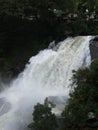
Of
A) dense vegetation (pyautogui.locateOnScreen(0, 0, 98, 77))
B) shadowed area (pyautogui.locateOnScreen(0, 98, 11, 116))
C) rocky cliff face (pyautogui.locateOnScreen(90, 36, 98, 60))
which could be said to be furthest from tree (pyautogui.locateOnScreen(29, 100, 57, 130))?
dense vegetation (pyautogui.locateOnScreen(0, 0, 98, 77))

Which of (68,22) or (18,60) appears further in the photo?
(68,22)

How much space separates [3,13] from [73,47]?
5.59 metres

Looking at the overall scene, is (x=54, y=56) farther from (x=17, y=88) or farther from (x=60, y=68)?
(x=17, y=88)

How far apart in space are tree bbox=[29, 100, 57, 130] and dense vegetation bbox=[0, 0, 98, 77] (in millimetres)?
8858

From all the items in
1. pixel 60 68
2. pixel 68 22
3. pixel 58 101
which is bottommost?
pixel 58 101

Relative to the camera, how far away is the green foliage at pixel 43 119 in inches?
698

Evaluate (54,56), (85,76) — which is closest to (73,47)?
(54,56)

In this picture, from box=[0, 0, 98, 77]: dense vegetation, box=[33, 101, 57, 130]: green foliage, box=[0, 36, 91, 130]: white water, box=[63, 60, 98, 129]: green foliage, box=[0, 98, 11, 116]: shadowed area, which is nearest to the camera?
box=[63, 60, 98, 129]: green foliage

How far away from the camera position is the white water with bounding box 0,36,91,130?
2259cm

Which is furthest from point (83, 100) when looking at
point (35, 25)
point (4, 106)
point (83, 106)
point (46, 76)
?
point (35, 25)

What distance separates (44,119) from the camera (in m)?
17.7

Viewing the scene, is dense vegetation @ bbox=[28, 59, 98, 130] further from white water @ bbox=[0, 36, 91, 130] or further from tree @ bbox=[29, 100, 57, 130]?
white water @ bbox=[0, 36, 91, 130]

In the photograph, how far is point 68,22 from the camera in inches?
1153

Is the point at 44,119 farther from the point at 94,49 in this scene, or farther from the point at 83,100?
the point at 94,49
